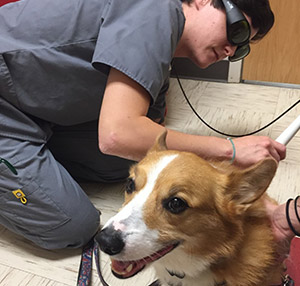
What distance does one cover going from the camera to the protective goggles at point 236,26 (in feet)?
3.73

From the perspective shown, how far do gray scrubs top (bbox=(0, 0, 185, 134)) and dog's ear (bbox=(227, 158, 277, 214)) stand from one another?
37 centimetres

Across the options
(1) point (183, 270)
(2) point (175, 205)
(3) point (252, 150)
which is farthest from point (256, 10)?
(1) point (183, 270)

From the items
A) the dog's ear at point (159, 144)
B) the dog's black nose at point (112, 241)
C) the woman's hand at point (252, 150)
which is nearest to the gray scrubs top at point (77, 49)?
the dog's ear at point (159, 144)

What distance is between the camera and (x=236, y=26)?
1.17 m

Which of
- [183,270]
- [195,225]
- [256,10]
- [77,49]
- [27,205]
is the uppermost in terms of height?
[256,10]

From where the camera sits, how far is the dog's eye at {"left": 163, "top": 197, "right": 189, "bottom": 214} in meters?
0.81

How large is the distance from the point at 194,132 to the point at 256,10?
2.73 feet

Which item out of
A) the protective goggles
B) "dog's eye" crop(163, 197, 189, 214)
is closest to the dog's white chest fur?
"dog's eye" crop(163, 197, 189, 214)

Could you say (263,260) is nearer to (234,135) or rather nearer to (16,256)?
(16,256)

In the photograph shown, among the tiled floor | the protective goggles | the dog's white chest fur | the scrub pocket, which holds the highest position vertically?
the protective goggles

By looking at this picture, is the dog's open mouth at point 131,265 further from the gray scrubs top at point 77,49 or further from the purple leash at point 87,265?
the gray scrubs top at point 77,49

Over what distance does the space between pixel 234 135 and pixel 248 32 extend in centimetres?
77

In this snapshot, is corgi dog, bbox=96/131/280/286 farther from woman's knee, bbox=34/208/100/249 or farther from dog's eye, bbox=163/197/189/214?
woman's knee, bbox=34/208/100/249

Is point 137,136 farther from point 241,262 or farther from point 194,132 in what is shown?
point 194,132
